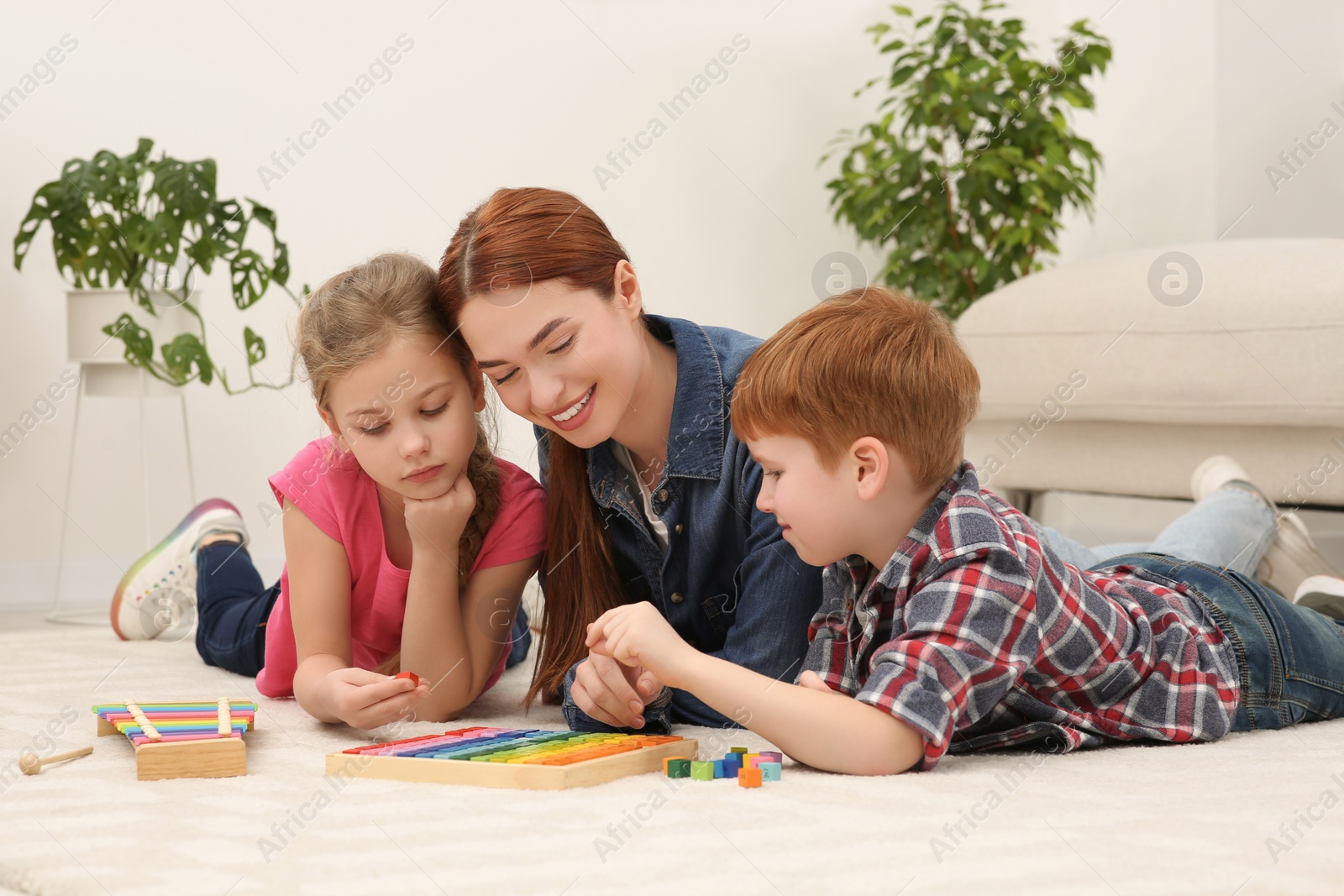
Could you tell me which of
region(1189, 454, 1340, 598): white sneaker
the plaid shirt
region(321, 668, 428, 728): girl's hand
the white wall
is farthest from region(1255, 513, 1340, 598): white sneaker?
the white wall

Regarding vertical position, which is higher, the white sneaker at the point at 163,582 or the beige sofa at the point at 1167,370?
the beige sofa at the point at 1167,370

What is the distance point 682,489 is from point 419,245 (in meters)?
1.74

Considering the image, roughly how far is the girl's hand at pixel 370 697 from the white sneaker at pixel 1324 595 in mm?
1036

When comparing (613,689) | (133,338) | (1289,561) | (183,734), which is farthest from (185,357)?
(1289,561)

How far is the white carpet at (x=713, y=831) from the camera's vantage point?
66cm

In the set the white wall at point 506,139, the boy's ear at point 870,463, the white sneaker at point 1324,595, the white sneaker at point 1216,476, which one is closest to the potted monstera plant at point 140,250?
the white wall at point 506,139

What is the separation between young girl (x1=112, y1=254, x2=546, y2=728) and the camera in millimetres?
1122

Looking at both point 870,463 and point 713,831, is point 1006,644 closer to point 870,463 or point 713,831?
point 870,463

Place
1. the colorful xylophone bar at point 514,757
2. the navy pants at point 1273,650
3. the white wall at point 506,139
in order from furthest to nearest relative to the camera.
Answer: the white wall at point 506,139, the navy pants at point 1273,650, the colorful xylophone bar at point 514,757

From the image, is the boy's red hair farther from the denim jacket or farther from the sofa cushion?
the sofa cushion

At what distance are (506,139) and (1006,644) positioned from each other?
7.15 feet

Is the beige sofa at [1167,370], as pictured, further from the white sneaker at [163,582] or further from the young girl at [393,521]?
the white sneaker at [163,582]

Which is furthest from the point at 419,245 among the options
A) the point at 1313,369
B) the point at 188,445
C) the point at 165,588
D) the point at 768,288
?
the point at 1313,369

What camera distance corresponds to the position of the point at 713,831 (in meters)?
0.76
